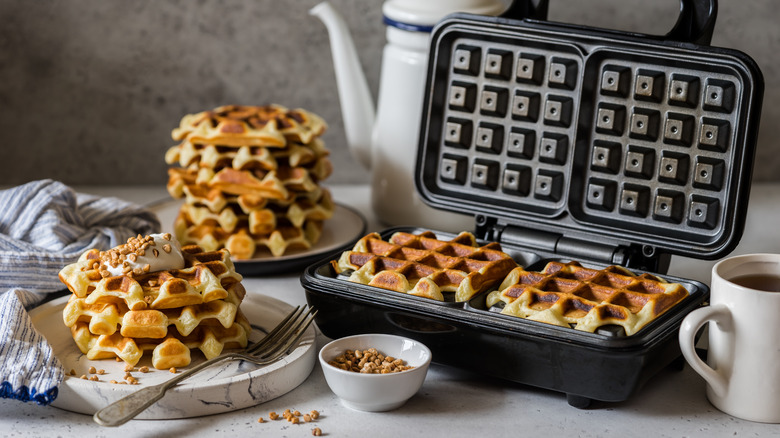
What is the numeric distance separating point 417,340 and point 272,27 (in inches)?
47.8

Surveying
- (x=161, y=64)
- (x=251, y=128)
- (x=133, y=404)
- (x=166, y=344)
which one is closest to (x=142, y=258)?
(x=166, y=344)

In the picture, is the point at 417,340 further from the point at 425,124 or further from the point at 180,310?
the point at 425,124

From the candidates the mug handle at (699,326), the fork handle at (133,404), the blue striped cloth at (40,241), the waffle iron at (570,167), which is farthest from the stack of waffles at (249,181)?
the mug handle at (699,326)

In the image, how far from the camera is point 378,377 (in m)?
1.26

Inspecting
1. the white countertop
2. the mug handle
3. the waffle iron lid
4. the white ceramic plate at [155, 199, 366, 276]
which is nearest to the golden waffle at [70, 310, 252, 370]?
the white countertop

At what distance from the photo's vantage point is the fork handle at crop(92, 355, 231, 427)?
3.84 ft

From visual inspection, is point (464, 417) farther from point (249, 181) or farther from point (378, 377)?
point (249, 181)

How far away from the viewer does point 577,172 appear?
165 cm

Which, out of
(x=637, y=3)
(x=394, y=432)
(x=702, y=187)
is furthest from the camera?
(x=637, y=3)

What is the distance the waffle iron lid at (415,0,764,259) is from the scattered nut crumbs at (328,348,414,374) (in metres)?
0.45

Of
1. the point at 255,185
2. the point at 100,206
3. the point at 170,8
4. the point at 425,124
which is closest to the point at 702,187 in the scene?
the point at 425,124

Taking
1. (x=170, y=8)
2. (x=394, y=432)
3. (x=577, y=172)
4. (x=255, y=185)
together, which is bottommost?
(x=394, y=432)

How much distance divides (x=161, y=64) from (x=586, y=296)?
1.39 m

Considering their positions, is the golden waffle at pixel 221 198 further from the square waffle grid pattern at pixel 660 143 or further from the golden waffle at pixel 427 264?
the square waffle grid pattern at pixel 660 143
